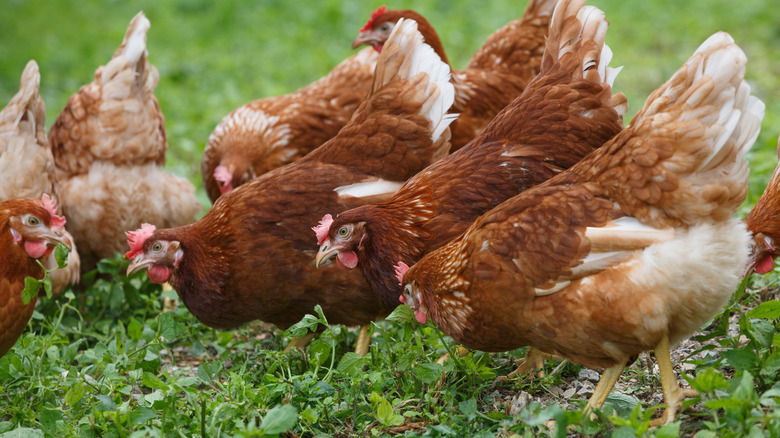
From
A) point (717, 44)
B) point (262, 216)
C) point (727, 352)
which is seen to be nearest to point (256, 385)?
point (262, 216)

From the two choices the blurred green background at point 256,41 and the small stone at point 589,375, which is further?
the blurred green background at point 256,41

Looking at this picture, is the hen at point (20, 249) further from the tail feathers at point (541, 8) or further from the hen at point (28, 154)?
the tail feathers at point (541, 8)

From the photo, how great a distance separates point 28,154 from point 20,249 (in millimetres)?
965

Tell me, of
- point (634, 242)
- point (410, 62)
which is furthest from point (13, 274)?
point (634, 242)

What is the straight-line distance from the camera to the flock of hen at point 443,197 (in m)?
2.44

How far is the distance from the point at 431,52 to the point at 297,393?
1.76 m

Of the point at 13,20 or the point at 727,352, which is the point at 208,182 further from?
the point at 13,20

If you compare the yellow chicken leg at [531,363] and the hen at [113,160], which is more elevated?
the hen at [113,160]

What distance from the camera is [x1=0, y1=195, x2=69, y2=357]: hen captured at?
3162 mm

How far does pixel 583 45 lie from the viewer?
10.4 ft

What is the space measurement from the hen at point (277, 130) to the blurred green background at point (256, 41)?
1.19 meters

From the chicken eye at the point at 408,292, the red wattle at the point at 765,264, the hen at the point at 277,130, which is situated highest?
the hen at the point at 277,130

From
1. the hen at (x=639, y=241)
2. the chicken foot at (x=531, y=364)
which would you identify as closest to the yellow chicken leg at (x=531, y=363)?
the chicken foot at (x=531, y=364)

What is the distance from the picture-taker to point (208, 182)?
4.71 meters
